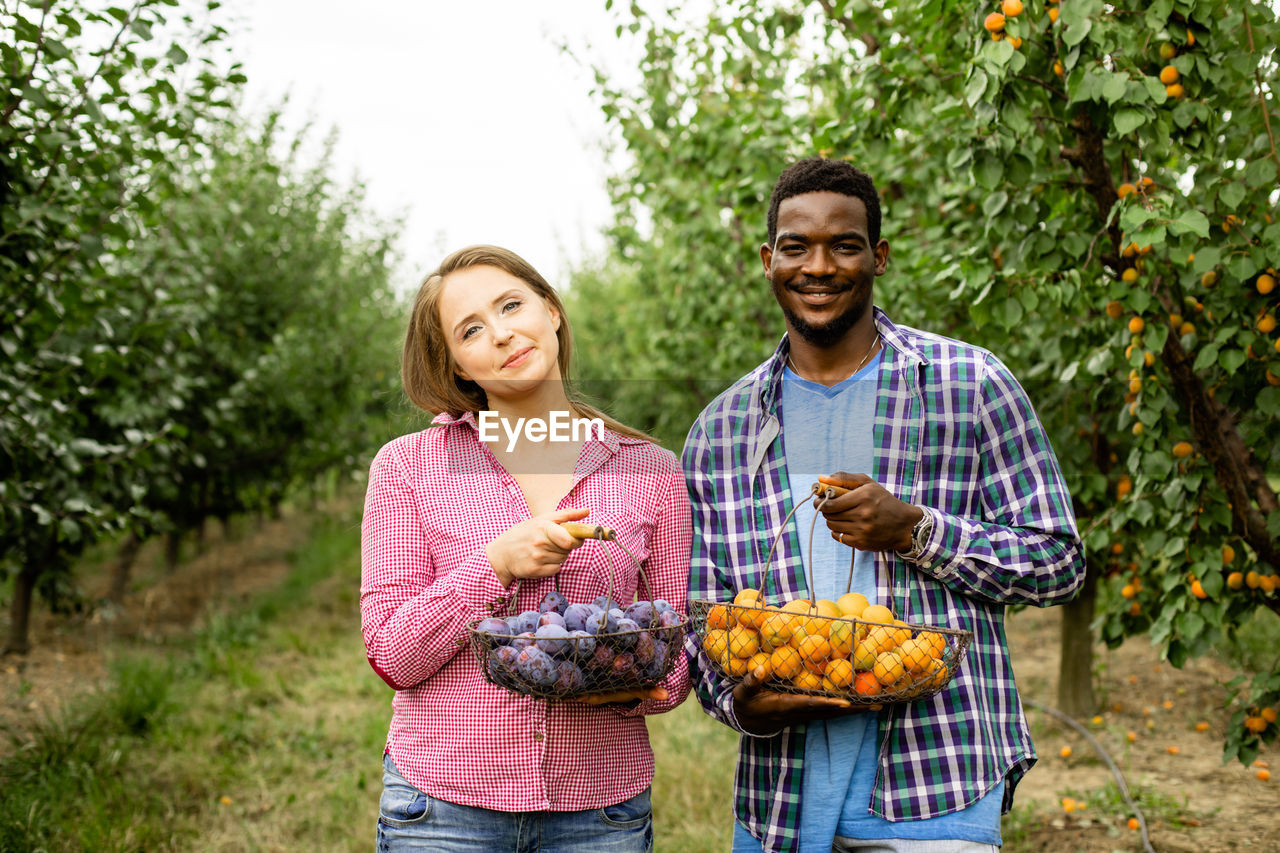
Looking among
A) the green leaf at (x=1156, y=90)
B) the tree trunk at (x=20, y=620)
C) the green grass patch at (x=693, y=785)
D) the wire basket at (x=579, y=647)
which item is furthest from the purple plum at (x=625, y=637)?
the tree trunk at (x=20, y=620)

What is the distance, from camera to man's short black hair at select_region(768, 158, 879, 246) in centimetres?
222

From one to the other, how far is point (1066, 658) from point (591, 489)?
4.67 m

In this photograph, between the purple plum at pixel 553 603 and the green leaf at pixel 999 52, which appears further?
the green leaf at pixel 999 52

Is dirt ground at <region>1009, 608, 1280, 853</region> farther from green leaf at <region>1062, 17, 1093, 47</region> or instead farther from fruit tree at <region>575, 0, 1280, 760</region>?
green leaf at <region>1062, 17, 1093, 47</region>

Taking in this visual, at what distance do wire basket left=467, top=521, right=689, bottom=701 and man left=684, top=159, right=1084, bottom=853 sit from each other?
0.20 metres

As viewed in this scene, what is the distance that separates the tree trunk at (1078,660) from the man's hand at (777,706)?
4.36 metres

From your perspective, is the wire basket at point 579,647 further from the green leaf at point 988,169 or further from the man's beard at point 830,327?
the green leaf at point 988,169

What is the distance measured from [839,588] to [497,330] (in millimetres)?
893

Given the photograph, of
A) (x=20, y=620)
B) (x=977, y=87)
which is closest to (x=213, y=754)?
(x=20, y=620)

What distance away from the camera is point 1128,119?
8.42 feet

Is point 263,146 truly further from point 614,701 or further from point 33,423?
point 614,701

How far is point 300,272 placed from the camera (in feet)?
33.1

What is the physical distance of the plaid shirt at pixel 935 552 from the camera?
6.49 feet

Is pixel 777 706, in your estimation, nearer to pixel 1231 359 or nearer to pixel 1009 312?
pixel 1009 312
